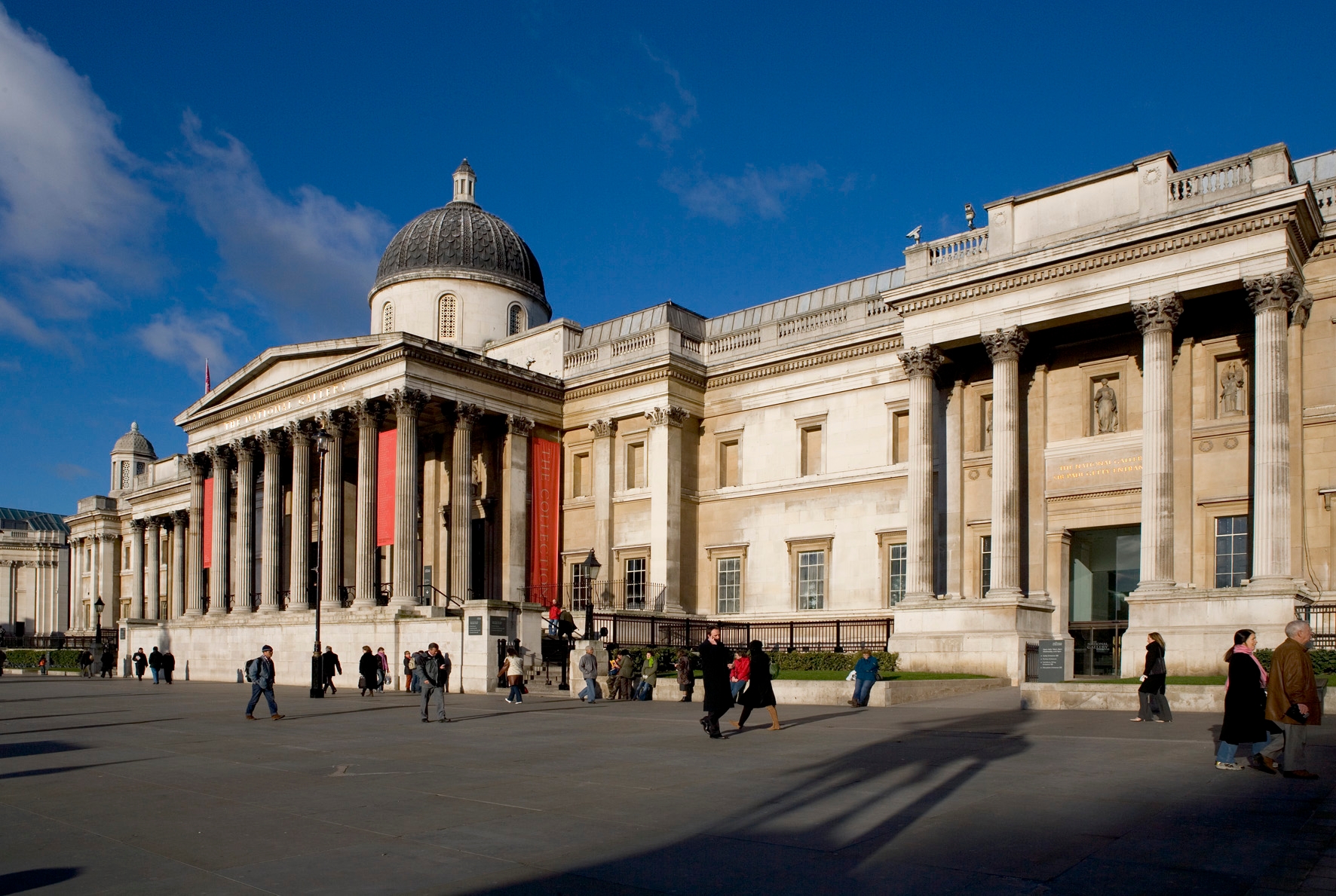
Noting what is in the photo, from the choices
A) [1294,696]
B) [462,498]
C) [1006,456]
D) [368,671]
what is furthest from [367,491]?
[1294,696]

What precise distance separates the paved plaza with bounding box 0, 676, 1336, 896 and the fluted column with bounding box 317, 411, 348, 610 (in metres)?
23.0

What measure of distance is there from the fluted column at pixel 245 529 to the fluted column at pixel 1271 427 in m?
36.2

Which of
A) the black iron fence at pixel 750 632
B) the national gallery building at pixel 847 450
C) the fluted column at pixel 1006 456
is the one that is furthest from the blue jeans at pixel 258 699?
the fluted column at pixel 1006 456

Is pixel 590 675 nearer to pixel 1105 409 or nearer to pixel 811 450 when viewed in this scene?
pixel 811 450

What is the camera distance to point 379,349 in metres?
38.8

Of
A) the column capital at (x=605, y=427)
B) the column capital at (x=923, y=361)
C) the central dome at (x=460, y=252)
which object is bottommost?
the column capital at (x=605, y=427)

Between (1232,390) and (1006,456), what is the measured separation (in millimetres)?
5790

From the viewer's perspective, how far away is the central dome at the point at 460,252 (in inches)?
1972

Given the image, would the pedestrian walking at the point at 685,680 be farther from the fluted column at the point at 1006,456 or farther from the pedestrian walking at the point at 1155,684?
the pedestrian walking at the point at 1155,684

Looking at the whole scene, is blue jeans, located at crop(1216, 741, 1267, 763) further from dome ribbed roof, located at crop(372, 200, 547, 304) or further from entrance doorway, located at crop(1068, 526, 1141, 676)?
dome ribbed roof, located at crop(372, 200, 547, 304)

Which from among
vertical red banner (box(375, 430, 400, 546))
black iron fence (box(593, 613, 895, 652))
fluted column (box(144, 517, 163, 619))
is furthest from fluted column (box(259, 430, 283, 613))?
fluted column (box(144, 517, 163, 619))

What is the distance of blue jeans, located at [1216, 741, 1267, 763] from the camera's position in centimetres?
1224

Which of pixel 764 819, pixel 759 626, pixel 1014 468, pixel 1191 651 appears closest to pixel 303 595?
pixel 759 626

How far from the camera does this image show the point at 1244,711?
12.0 meters
